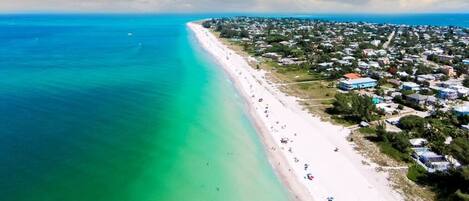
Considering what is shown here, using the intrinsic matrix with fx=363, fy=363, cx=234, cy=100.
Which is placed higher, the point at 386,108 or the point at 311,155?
the point at 386,108

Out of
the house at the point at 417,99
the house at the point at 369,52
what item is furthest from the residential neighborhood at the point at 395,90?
the house at the point at 369,52

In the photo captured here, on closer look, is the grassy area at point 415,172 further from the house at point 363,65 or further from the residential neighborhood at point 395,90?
the house at point 363,65

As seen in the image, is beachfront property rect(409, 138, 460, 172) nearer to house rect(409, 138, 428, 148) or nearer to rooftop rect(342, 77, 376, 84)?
house rect(409, 138, 428, 148)

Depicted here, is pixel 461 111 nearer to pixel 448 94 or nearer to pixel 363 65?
pixel 448 94

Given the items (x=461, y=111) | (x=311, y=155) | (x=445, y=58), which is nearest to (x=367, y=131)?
(x=311, y=155)

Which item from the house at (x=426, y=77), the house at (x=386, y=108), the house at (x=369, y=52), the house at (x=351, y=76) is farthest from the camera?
the house at (x=369, y=52)

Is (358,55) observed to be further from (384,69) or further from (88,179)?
(88,179)

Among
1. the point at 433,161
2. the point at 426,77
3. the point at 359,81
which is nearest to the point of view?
the point at 433,161
